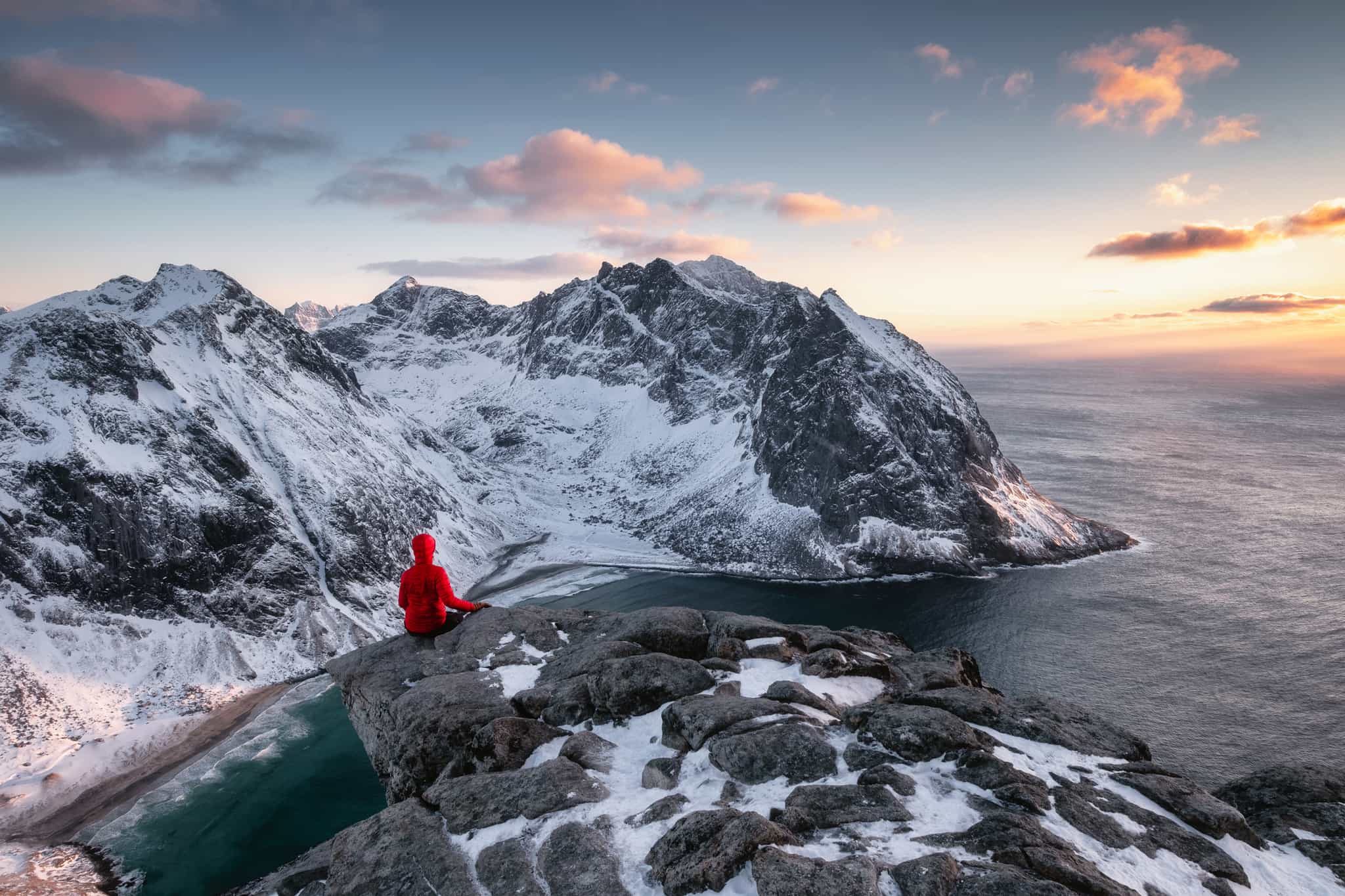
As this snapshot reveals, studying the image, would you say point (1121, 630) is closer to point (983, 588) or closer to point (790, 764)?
point (983, 588)

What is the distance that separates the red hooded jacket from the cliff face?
314 centimetres

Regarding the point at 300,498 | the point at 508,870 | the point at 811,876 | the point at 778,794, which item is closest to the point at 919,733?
the point at 778,794

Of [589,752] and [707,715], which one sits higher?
[707,715]

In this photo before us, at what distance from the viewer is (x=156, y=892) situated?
5247 centimetres

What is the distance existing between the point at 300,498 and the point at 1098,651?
14340cm

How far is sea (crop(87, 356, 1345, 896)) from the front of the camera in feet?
200

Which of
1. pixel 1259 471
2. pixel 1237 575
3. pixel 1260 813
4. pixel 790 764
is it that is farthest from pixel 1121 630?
pixel 1259 471

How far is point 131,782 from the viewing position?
2817 inches

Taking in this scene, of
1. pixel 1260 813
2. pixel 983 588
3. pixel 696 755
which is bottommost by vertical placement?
pixel 983 588

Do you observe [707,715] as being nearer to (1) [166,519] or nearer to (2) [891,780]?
(2) [891,780]

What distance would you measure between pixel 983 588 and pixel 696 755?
115 metres

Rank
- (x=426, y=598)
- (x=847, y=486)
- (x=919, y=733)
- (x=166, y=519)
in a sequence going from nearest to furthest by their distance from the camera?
(x=919, y=733) → (x=426, y=598) → (x=166, y=519) → (x=847, y=486)

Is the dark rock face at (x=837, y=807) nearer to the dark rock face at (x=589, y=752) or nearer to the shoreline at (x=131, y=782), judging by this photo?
the dark rock face at (x=589, y=752)

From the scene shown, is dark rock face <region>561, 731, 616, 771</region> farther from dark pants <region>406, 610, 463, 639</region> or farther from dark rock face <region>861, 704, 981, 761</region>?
dark pants <region>406, 610, 463, 639</region>
